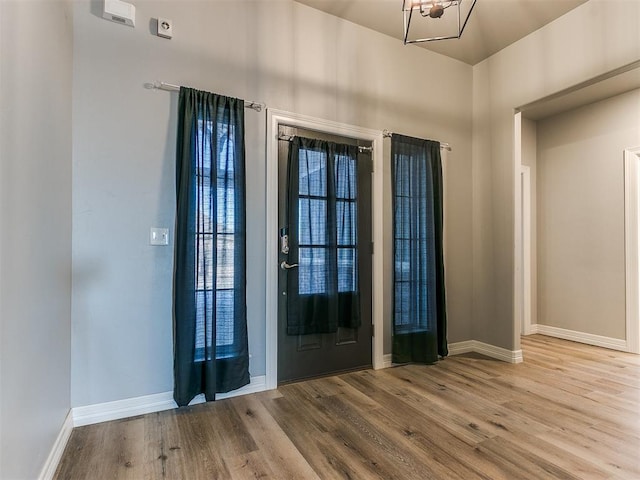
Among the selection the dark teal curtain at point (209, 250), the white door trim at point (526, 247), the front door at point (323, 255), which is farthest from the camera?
the white door trim at point (526, 247)

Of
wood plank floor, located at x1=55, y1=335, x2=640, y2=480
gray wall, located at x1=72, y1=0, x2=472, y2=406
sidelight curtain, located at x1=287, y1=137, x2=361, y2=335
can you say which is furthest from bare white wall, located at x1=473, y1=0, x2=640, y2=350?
gray wall, located at x1=72, y1=0, x2=472, y2=406

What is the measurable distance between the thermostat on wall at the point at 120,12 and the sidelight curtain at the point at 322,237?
1.38 meters

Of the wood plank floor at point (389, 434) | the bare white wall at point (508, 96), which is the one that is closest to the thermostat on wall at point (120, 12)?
the wood plank floor at point (389, 434)

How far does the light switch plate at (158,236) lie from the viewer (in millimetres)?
2406

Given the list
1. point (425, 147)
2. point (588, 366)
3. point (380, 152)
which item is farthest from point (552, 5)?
point (588, 366)

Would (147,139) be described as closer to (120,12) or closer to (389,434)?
(120,12)

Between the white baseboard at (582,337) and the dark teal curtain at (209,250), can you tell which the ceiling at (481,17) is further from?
the white baseboard at (582,337)

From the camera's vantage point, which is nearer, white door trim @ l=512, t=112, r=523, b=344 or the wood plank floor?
the wood plank floor

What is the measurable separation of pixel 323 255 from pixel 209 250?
3.24 feet

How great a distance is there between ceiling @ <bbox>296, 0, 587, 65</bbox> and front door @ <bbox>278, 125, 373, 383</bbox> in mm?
1120

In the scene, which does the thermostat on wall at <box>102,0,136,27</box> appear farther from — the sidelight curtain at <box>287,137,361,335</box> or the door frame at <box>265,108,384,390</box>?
the sidelight curtain at <box>287,137,361,335</box>

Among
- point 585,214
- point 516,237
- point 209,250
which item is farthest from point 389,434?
point 585,214

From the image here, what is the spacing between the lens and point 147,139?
2.41 meters

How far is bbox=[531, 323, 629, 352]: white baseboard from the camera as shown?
394 cm
